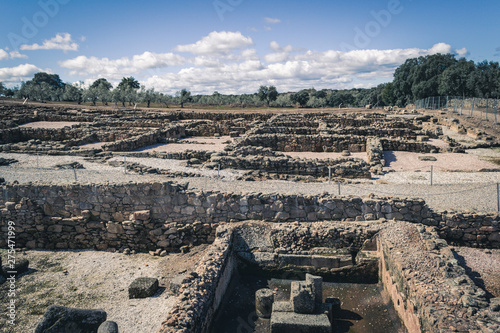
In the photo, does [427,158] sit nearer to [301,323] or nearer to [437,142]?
[437,142]

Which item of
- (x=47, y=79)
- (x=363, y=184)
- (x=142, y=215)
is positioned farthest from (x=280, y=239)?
(x=47, y=79)

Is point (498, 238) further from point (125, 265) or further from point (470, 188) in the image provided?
point (125, 265)

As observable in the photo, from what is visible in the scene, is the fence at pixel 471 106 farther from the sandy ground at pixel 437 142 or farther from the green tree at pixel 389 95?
the green tree at pixel 389 95

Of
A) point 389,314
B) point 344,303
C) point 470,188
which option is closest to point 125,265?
point 344,303

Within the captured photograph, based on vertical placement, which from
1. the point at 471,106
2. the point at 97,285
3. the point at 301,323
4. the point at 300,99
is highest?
the point at 300,99

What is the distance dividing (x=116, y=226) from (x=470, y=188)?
11.9 meters

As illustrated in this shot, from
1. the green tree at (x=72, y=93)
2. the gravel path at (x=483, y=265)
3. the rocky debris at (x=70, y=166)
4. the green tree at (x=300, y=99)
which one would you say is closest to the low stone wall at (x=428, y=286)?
the gravel path at (x=483, y=265)

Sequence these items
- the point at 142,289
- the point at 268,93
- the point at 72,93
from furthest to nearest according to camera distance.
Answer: the point at 268,93, the point at 72,93, the point at 142,289

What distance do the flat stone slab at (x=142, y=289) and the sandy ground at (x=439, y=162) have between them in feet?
44.5

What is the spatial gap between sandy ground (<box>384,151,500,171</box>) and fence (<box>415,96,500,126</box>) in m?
13.5

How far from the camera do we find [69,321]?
19.8 feet

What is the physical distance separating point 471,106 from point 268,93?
42.2 m

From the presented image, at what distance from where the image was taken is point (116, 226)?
1048cm

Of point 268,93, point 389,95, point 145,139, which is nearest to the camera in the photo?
point 145,139
